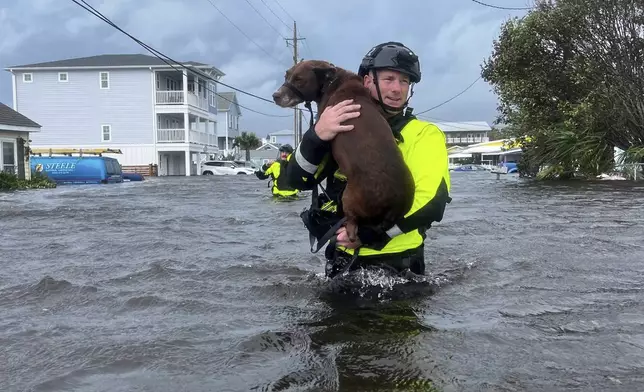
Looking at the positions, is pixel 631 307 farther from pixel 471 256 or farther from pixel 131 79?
pixel 131 79

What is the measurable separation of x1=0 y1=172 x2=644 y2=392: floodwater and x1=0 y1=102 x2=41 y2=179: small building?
19188 millimetres

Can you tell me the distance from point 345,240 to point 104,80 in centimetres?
4450

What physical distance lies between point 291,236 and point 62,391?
5.82 m

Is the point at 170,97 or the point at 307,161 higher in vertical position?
the point at 170,97

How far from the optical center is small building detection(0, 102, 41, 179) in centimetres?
2381

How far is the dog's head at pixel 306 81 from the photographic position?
3.32 m

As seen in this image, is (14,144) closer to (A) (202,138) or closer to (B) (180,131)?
(B) (180,131)

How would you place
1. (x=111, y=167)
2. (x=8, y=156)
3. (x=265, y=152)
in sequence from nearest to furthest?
(x=8, y=156), (x=111, y=167), (x=265, y=152)

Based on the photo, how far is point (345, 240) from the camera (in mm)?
3137

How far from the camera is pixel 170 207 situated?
13586 mm

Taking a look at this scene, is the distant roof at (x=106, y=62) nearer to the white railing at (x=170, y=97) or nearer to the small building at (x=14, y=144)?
the white railing at (x=170, y=97)

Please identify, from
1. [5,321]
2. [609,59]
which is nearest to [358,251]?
[5,321]

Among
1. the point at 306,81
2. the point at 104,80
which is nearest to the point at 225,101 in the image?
the point at 104,80

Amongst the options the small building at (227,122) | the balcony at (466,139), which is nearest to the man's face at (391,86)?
the small building at (227,122)
